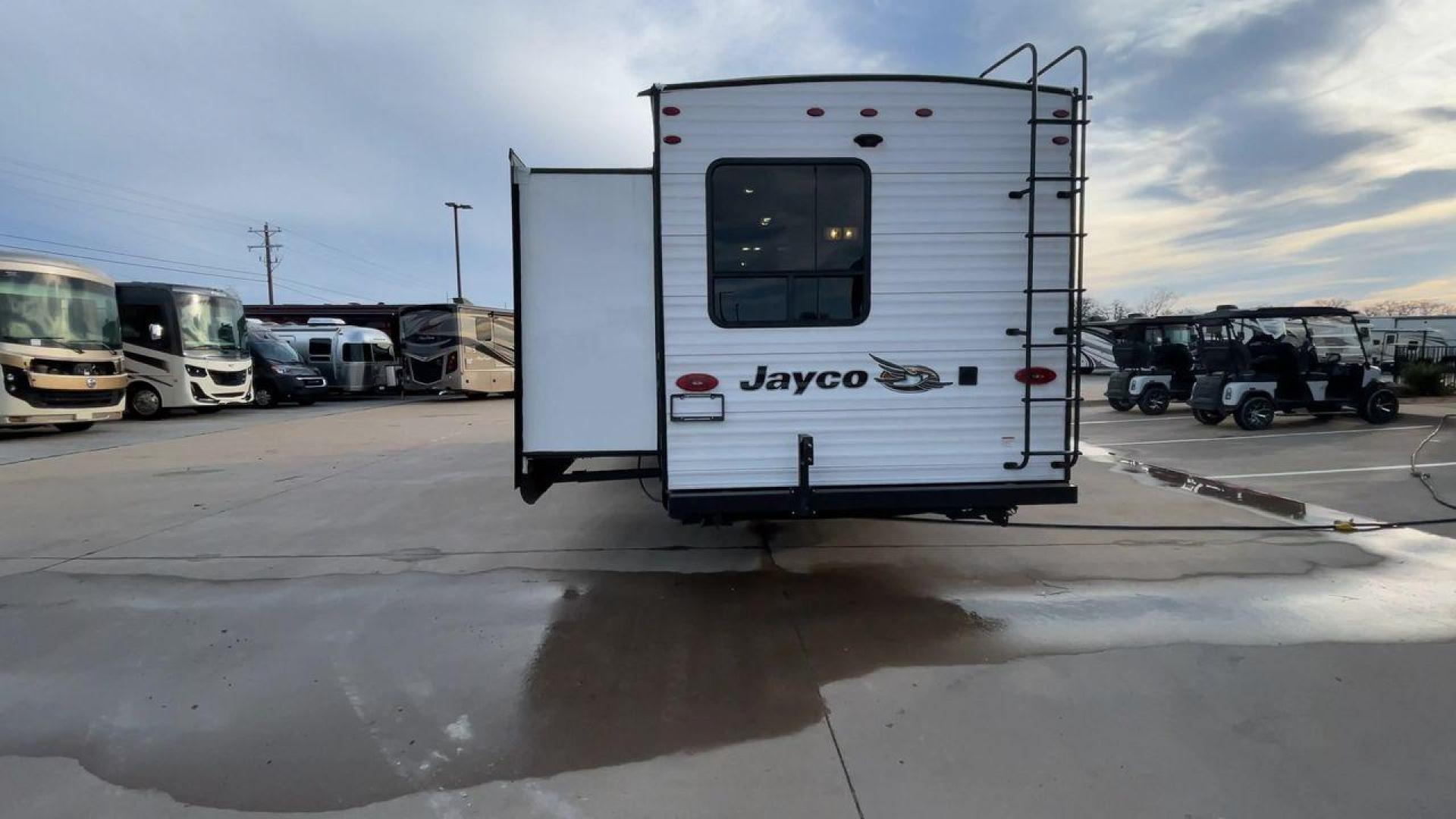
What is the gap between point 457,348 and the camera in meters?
21.3

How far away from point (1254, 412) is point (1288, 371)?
3.89 ft

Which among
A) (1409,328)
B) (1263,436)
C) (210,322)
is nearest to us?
(1263,436)

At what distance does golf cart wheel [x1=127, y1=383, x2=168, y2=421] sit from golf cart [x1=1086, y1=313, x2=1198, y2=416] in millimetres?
21354

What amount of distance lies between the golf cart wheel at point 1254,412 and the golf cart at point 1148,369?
8.93ft

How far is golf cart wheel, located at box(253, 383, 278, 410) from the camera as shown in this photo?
20.8 meters

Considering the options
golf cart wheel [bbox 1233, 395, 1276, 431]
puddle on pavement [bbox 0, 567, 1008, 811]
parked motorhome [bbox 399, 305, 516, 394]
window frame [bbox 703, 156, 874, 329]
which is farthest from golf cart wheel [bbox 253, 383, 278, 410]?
golf cart wheel [bbox 1233, 395, 1276, 431]

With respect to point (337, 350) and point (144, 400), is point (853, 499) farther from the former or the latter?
point (337, 350)

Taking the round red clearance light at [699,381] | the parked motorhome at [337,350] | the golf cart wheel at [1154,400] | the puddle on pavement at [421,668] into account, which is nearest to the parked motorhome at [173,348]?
the parked motorhome at [337,350]

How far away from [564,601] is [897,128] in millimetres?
3522

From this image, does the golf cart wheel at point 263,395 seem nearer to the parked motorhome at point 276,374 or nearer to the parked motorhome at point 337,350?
the parked motorhome at point 276,374

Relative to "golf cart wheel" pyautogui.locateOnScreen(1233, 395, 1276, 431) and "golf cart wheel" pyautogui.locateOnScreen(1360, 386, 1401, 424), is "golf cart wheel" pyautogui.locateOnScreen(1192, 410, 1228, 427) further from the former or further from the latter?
"golf cart wheel" pyautogui.locateOnScreen(1360, 386, 1401, 424)

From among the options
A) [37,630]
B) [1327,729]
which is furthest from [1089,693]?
[37,630]

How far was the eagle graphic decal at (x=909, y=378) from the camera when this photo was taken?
163 inches

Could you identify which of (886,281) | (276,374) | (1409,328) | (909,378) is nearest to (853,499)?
(909,378)
